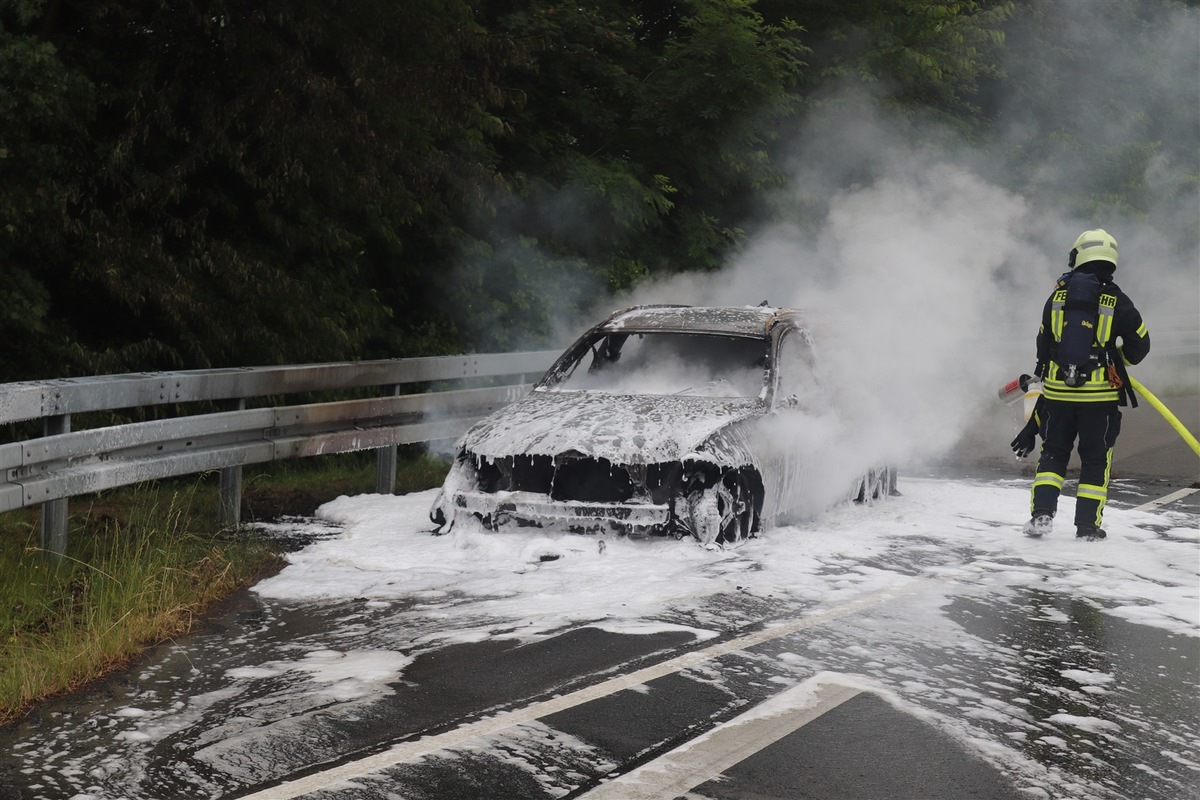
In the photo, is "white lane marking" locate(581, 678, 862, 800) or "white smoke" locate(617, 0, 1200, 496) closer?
"white lane marking" locate(581, 678, 862, 800)

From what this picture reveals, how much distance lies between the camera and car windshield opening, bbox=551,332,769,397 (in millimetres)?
9797

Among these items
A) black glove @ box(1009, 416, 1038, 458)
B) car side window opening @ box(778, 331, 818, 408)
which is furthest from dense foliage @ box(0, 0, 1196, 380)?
black glove @ box(1009, 416, 1038, 458)

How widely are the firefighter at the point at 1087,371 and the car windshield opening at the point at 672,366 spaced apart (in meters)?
2.03

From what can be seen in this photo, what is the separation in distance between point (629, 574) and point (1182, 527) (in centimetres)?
464

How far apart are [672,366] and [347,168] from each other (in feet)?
12.0

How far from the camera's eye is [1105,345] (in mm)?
9703

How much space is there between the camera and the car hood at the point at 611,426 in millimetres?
8422

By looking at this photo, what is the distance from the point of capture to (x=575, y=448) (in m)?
8.43

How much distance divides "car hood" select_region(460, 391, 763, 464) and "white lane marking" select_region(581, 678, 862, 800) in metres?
2.75

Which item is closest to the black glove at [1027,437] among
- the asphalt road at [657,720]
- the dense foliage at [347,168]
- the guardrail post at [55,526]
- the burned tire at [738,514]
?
the burned tire at [738,514]

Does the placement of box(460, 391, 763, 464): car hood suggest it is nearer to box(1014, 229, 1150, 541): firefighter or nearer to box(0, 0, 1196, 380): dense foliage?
box(1014, 229, 1150, 541): firefighter

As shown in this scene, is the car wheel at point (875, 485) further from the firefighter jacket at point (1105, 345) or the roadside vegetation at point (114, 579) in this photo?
the roadside vegetation at point (114, 579)

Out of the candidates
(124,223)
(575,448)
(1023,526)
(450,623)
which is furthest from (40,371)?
(1023,526)

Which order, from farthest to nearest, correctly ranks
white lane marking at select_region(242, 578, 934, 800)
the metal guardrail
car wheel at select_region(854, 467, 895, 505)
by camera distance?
car wheel at select_region(854, 467, 895, 505)
the metal guardrail
white lane marking at select_region(242, 578, 934, 800)
